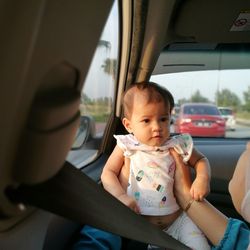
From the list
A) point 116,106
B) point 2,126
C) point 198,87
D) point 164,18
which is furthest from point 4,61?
point 198,87

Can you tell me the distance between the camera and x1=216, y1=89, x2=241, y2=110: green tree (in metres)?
3.70

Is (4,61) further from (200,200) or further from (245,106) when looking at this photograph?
(245,106)

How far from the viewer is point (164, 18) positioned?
88.9 inches

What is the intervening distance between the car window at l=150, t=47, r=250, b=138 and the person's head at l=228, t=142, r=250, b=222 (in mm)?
1362

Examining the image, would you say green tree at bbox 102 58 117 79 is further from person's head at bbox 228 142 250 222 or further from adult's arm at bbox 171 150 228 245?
person's head at bbox 228 142 250 222

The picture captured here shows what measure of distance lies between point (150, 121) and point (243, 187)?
0.80 m

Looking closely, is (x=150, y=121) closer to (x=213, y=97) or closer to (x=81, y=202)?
(x=81, y=202)

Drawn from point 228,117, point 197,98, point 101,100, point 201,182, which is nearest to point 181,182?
point 201,182

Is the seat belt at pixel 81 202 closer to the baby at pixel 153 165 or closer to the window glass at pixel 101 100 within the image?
the baby at pixel 153 165

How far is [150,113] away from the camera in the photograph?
2.00 meters

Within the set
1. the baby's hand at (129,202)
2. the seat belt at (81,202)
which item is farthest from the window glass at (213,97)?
the seat belt at (81,202)

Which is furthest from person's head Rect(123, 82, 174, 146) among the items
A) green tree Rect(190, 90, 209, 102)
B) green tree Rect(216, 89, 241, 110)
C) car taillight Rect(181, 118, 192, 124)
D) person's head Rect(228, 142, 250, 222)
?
car taillight Rect(181, 118, 192, 124)

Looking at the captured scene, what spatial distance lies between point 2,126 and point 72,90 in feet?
0.40

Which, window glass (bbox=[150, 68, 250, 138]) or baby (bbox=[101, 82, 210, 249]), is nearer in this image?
baby (bbox=[101, 82, 210, 249])
